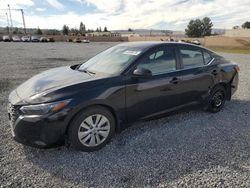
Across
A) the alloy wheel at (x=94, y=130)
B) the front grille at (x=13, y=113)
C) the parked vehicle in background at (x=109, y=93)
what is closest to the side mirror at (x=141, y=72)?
the parked vehicle in background at (x=109, y=93)

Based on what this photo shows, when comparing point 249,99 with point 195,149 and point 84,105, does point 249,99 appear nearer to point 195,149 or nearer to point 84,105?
point 195,149

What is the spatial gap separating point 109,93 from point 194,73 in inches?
75.8

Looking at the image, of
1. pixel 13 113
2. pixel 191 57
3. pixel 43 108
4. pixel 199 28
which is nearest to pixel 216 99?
pixel 191 57

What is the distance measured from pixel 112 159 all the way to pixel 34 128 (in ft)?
3.70

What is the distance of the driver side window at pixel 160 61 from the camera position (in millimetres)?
3987

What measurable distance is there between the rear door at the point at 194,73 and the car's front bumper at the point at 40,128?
231 cm

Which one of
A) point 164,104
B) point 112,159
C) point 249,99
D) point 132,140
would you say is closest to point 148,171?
point 112,159

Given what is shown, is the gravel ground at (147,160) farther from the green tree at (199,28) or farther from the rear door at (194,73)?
the green tree at (199,28)

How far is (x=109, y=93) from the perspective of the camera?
11.5 feet

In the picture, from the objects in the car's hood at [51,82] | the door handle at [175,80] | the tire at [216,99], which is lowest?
the tire at [216,99]

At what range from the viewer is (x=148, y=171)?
121 inches

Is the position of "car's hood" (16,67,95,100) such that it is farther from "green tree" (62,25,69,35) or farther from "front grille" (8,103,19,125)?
"green tree" (62,25,69,35)

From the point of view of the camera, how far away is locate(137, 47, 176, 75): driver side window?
3987mm

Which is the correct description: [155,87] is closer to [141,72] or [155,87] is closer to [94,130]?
[141,72]
